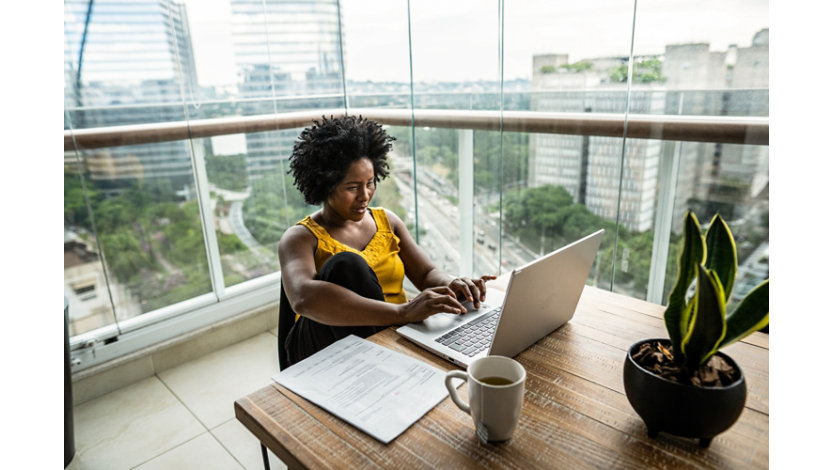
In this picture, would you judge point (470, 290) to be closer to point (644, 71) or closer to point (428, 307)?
point (428, 307)

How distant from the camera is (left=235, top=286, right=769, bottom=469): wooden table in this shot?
74 centimetres

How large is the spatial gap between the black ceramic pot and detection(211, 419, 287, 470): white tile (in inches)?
52.3

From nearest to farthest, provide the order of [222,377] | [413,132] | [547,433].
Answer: [547,433] → [222,377] → [413,132]

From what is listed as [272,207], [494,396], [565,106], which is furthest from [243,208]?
[494,396]

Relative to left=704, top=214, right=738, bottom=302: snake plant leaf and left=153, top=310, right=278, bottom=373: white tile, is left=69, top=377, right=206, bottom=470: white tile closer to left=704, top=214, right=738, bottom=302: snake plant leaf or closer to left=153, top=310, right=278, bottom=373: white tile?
left=153, top=310, right=278, bottom=373: white tile

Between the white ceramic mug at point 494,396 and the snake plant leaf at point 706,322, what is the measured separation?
0.77 ft

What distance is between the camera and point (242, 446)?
184 centimetres

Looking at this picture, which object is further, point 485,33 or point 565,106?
point 485,33

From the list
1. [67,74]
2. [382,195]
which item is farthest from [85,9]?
[382,195]

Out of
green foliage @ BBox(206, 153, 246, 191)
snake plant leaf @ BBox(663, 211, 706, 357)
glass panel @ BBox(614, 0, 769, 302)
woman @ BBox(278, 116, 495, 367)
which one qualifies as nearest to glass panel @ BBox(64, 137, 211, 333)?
green foliage @ BBox(206, 153, 246, 191)

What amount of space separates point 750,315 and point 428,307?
65cm

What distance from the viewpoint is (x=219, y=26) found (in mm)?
2299
